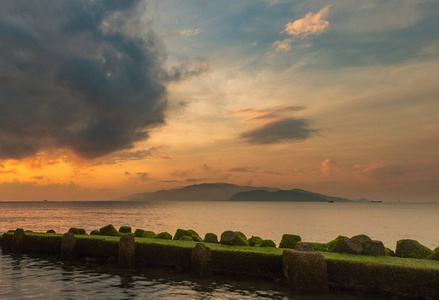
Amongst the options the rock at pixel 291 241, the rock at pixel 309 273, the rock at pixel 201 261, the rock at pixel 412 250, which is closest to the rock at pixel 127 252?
the rock at pixel 201 261

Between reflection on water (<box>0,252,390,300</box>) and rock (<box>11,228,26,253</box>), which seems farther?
rock (<box>11,228,26,253</box>)

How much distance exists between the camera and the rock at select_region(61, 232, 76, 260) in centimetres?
2697

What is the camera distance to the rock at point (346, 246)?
66.6 feet

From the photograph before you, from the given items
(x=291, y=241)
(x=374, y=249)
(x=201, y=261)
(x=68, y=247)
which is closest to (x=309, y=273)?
(x=374, y=249)

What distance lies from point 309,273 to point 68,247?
18.7 meters

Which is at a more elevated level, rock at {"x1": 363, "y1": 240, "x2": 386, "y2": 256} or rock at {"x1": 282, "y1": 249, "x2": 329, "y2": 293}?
rock at {"x1": 363, "y1": 240, "x2": 386, "y2": 256}

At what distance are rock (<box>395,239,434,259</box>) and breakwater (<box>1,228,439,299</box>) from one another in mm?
1020

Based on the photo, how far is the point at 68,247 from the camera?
27125 millimetres

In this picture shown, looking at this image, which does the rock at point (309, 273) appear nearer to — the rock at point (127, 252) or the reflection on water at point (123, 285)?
the reflection on water at point (123, 285)

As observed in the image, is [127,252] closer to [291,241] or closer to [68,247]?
[68,247]

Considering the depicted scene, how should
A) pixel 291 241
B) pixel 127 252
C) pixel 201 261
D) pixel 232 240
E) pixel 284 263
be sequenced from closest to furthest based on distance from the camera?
1. pixel 284 263
2. pixel 201 261
3. pixel 291 241
4. pixel 232 240
5. pixel 127 252

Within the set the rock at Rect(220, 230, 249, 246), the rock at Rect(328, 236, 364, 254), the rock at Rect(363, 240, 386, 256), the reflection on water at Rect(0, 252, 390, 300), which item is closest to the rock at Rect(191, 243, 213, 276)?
the reflection on water at Rect(0, 252, 390, 300)

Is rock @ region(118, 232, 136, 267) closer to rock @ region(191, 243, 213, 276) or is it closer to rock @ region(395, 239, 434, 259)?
rock @ region(191, 243, 213, 276)

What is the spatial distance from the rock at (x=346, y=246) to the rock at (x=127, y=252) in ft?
41.3
